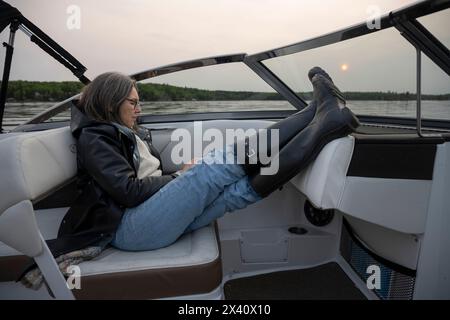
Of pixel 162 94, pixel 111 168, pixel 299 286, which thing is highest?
pixel 162 94

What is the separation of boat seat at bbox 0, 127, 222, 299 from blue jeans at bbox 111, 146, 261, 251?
5 centimetres

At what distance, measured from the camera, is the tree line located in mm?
2041

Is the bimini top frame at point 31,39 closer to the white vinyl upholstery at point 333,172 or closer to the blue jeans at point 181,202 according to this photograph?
the blue jeans at point 181,202

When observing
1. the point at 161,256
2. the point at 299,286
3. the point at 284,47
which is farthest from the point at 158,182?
the point at 284,47

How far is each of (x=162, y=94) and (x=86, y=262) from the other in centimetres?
171

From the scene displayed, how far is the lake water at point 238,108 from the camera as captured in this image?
1.53 meters

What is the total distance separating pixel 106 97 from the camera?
1.36m

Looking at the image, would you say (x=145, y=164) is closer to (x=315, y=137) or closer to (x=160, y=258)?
(x=160, y=258)

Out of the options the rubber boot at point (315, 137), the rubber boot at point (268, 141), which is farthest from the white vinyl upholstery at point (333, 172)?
the rubber boot at point (268, 141)

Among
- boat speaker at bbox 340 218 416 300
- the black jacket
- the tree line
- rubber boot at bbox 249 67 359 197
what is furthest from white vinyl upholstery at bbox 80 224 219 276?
the tree line

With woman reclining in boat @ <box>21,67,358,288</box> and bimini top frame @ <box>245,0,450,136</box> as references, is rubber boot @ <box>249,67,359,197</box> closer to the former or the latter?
woman reclining in boat @ <box>21,67,358,288</box>

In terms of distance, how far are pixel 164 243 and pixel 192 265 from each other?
0.67 ft
